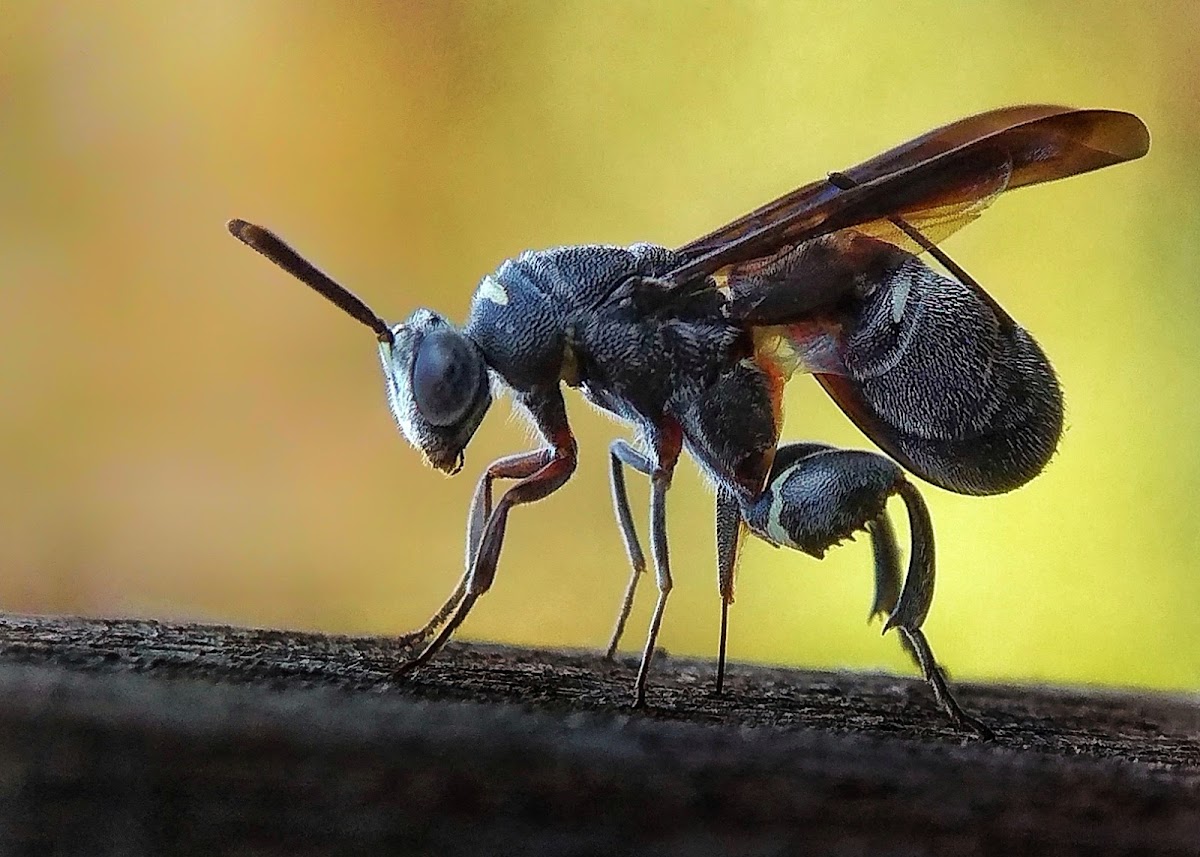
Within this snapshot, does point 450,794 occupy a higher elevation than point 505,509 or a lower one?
lower

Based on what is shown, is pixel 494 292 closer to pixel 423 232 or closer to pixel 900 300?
pixel 900 300

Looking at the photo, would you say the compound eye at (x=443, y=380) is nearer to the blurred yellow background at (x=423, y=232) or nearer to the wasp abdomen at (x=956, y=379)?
the wasp abdomen at (x=956, y=379)

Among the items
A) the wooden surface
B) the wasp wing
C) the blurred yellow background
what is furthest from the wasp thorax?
the blurred yellow background

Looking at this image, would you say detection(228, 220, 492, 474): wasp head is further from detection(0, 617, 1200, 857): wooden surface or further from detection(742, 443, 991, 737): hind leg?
detection(0, 617, 1200, 857): wooden surface

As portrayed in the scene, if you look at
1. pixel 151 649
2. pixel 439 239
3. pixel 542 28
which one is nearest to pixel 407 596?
pixel 439 239

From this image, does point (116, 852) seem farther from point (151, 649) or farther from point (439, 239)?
point (439, 239)

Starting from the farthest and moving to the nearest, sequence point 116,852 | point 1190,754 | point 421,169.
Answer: point 421,169, point 1190,754, point 116,852

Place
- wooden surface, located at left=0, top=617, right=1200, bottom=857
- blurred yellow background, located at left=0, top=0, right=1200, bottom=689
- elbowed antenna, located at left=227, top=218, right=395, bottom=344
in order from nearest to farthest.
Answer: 1. wooden surface, located at left=0, top=617, right=1200, bottom=857
2. elbowed antenna, located at left=227, top=218, right=395, bottom=344
3. blurred yellow background, located at left=0, top=0, right=1200, bottom=689
